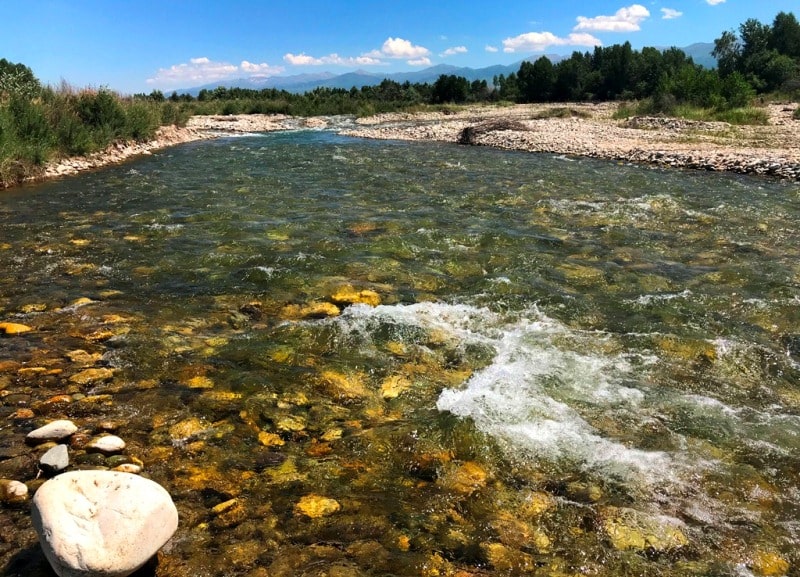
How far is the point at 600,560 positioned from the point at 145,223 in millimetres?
11947

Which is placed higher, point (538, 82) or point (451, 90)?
point (538, 82)

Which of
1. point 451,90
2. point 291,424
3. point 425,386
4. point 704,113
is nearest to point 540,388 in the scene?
point 425,386

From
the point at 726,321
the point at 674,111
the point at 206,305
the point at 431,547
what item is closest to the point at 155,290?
the point at 206,305

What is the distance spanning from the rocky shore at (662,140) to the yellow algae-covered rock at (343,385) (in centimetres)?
1924

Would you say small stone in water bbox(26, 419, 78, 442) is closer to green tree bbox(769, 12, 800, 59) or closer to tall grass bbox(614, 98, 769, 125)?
tall grass bbox(614, 98, 769, 125)

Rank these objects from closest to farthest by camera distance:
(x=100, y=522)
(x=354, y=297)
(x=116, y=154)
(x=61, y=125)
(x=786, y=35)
A: (x=100, y=522) → (x=354, y=297) → (x=61, y=125) → (x=116, y=154) → (x=786, y=35)

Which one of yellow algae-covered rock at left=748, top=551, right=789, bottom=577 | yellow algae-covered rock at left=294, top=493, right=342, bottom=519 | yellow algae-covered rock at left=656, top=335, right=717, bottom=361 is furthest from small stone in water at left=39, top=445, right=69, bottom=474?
yellow algae-covered rock at left=656, top=335, right=717, bottom=361

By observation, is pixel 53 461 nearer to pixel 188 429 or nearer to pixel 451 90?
pixel 188 429

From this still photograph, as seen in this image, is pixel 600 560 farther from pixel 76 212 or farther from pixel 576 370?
pixel 76 212

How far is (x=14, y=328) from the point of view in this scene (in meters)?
6.63

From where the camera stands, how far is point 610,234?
11.8 m

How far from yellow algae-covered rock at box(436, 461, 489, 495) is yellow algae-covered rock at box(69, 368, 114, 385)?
373 centimetres

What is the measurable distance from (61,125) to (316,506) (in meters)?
23.5

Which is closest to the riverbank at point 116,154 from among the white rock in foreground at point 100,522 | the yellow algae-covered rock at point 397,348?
the yellow algae-covered rock at point 397,348
